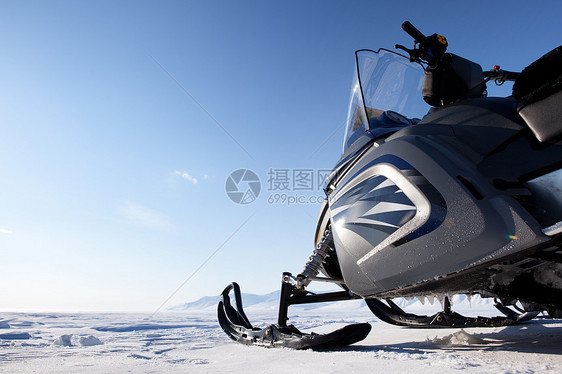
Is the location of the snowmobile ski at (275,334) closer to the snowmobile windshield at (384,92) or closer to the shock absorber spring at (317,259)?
the shock absorber spring at (317,259)

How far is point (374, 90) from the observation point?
8.27ft

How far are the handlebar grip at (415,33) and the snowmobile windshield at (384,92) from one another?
24.5 inches

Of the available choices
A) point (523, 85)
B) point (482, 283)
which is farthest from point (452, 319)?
point (523, 85)

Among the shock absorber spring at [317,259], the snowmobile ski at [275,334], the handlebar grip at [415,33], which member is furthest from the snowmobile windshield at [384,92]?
the snowmobile ski at [275,334]

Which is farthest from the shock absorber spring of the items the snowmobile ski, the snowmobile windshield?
the snowmobile windshield

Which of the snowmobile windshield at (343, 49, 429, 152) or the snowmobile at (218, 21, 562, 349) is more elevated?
the snowmobile windshield at (343, 49, 429, 152)

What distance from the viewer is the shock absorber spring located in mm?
2728

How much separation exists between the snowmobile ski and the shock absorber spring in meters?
0.41

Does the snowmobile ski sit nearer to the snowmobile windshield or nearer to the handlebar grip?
the snowmobile windshield

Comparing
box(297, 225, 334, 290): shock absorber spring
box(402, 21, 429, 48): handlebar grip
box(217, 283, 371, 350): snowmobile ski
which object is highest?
box(402, 21, 429, 48): handlebar grip

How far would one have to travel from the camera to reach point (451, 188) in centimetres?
149

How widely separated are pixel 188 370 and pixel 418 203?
54.9 inches

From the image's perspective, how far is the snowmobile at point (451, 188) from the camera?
134 centimetres

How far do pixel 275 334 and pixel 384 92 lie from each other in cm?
217
